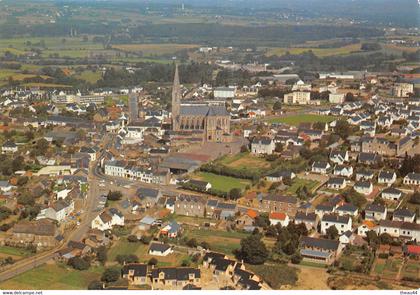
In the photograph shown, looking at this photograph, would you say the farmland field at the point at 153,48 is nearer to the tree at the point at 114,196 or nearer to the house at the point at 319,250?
the tree at the point at 114,196

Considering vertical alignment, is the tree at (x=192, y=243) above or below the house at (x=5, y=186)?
above

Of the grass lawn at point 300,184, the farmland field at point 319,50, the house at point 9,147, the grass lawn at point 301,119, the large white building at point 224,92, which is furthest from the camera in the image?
the farmland field at point 319,50

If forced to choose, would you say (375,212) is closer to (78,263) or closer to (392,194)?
(392,194)

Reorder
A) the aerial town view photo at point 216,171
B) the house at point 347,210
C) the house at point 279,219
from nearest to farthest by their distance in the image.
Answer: the aerial town view photo at point 216,171 → the house at point 279,219 → the house at point 347,210

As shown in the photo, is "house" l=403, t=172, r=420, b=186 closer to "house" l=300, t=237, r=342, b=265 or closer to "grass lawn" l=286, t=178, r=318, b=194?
"grass lawn" l=286, t=178, r=318, b=194

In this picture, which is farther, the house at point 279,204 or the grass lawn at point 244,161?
the grass lawn at point 244,161

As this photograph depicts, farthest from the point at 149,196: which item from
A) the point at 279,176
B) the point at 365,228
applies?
the point at 365,228

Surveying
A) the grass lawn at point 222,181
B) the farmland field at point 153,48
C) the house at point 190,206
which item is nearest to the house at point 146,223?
the house at point 190,206
